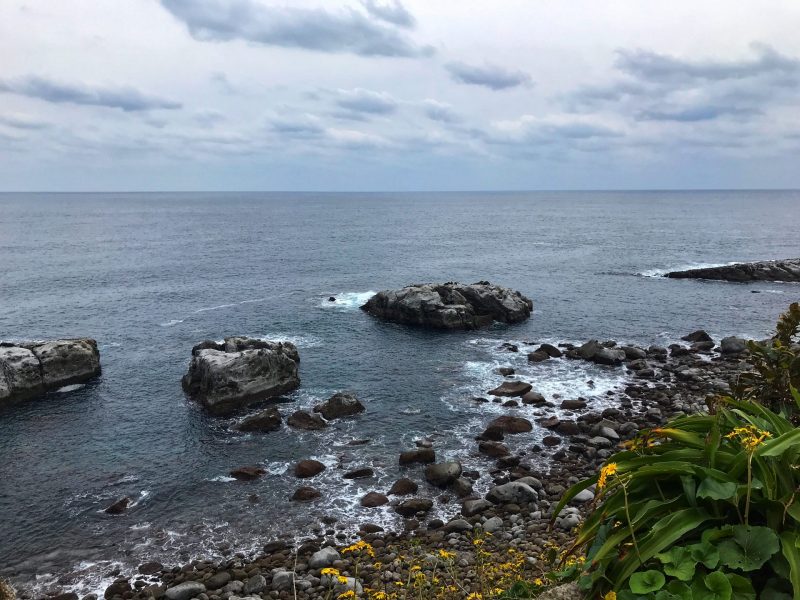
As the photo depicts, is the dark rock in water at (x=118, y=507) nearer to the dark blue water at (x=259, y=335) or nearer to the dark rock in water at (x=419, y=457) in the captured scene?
the dark blue water at (x=259, y=335)

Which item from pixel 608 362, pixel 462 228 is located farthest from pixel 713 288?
pixel 462 228

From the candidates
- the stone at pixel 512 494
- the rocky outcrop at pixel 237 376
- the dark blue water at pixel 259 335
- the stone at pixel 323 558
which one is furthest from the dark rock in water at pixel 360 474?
the rocky outcrop at pixel 237 376

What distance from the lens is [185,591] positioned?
22.8 m

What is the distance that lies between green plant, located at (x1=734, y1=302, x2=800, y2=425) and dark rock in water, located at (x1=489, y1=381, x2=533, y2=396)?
1344 inches

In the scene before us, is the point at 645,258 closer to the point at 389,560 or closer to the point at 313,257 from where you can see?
the point at 313,257

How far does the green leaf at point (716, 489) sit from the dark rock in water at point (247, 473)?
29.7 m

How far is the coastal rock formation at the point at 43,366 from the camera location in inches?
1692

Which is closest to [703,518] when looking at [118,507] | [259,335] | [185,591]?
[185,591]

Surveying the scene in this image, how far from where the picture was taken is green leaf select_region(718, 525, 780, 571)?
206 inches

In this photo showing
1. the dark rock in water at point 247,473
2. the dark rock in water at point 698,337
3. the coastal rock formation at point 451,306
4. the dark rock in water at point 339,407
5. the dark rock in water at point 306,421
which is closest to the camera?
the dark rock in water at point 247,473

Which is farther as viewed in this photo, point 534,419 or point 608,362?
point 608,362

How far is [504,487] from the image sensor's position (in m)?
29.2

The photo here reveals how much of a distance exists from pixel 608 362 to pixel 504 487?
25.0 meters

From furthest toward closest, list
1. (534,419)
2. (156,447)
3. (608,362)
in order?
(608,362) < (534,419) < (156,447)
